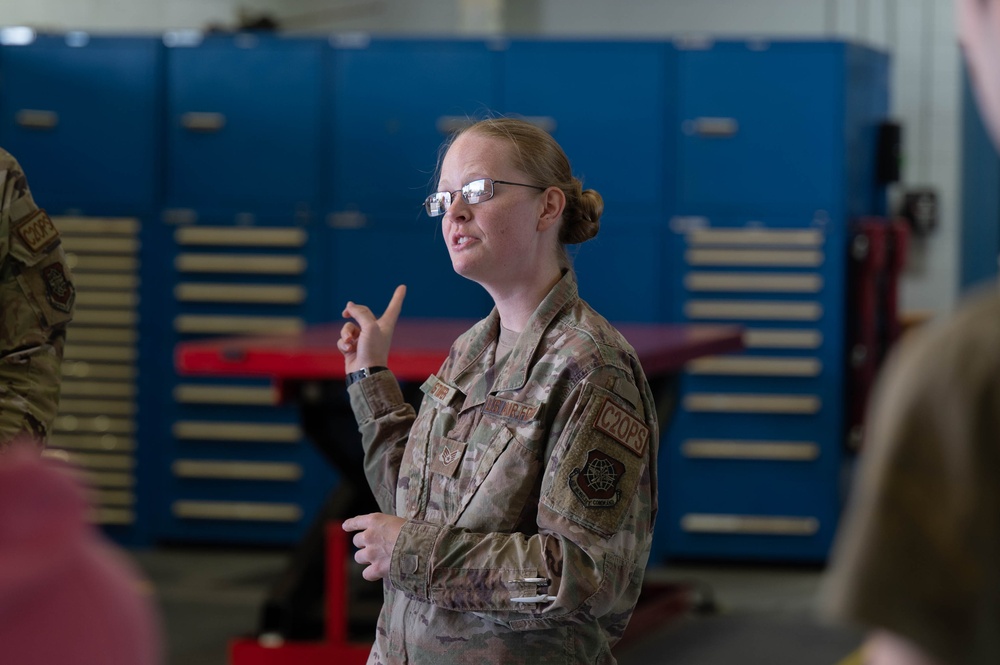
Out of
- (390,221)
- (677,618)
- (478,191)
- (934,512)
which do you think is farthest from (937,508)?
(390,221)

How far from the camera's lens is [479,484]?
1688mm

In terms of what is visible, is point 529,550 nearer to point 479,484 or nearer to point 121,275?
point 479,484

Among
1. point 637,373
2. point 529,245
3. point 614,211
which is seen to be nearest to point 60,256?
point 529,245

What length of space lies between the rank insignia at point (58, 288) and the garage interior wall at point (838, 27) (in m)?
5.33

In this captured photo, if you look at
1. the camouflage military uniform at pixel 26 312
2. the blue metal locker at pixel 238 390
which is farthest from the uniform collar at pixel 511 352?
the blue metal locker at pixel 238 390

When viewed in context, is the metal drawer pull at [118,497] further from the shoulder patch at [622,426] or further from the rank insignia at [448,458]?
the shoulder patch at [622,426]

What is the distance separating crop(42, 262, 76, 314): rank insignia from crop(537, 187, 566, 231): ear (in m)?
0.81

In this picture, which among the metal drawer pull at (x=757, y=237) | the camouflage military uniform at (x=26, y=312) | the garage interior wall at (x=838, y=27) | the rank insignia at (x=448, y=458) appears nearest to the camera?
the rank insignia at (x=448, y=458)

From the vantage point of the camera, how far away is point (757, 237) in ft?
18.2

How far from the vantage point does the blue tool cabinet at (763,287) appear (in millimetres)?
5523

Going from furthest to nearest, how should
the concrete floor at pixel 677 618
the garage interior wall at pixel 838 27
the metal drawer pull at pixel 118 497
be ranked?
1. the garage interior wall at pixel 838 27
2. the metal drawer pull at pixel 118 497
3. the concrete floor at pixel 677 618

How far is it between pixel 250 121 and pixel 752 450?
2551 mm

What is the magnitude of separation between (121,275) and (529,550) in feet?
14.9

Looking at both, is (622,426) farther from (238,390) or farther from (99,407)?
(99,407)
